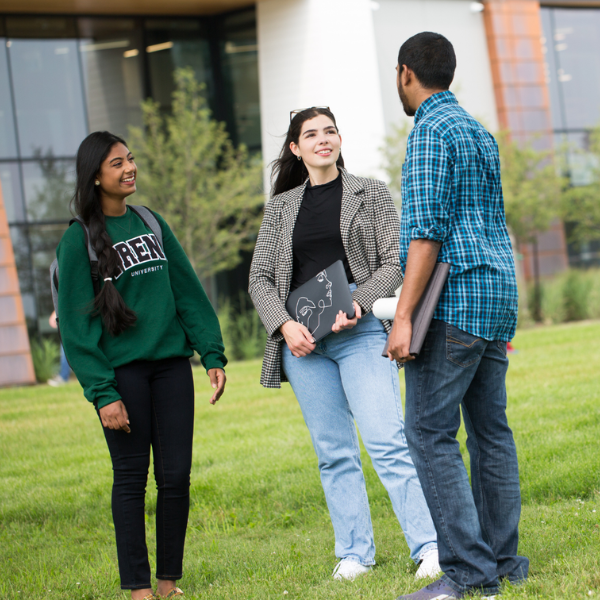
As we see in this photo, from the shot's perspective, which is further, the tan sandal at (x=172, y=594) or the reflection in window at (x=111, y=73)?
the reflection in window at (x=111, y=73)

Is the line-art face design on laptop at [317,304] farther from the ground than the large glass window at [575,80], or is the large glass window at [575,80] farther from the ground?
the large glass window at [575,80]

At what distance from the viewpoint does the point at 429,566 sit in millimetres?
3488

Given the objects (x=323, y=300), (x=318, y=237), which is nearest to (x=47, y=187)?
(x=318, y=237)

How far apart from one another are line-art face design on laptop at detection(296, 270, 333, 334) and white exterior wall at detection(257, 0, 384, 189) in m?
13.7

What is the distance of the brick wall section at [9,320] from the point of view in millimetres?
14211

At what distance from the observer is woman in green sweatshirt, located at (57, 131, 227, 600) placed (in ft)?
11.4

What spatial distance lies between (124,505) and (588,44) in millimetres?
22857

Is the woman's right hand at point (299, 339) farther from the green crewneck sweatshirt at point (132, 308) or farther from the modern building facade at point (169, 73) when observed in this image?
the modern building facade at point (169, 73)

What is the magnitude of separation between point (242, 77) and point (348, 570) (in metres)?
16.7

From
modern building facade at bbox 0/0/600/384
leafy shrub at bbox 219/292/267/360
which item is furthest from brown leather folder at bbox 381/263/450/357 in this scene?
modern building facade at bbox 0/0/600/384

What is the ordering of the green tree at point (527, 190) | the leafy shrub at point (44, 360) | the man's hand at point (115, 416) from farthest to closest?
1. the green tree at point (527, 190)
2. the leafy shrub at point (44, 360)
3. the man's hand at point (115, 416)

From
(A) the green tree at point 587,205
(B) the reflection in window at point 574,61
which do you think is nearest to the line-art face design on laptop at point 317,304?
(A) the green tree at point 587,205

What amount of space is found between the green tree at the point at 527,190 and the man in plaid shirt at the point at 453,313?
15.5 meters

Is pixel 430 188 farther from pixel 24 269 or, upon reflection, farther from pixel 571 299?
pixel 571 299
